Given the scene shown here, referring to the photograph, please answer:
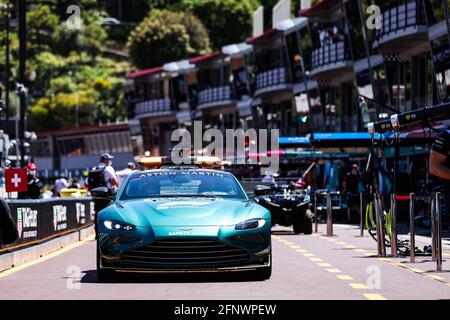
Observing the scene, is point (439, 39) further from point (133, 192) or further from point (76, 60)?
point (76, 60)

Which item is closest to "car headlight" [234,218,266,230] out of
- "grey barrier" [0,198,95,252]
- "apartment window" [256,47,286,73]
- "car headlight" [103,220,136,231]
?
"car headlight" [103,220,136,231]

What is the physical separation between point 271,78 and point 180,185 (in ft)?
198

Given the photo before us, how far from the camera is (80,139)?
134375 millimetres

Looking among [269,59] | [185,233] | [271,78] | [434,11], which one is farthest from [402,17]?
[269,59]

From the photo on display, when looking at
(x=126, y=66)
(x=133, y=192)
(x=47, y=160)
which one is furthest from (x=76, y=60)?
(x=133, y=192)

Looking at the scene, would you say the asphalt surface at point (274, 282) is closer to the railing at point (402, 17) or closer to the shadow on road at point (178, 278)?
the shadow on road at point (178, 278)

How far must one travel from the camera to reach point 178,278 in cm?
1605

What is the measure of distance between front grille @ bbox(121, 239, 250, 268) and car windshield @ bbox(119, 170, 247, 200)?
1723mm

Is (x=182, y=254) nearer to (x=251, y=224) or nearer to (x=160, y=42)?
(x=251, y=224)

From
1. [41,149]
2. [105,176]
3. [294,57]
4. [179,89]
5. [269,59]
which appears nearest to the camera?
[105,176]

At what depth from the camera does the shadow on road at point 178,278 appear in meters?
15.8

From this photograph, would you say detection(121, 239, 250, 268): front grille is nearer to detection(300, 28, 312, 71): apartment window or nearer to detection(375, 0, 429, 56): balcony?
detection(375, 0, 429, 56): balcony

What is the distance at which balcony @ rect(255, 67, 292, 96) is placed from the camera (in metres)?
75.4
